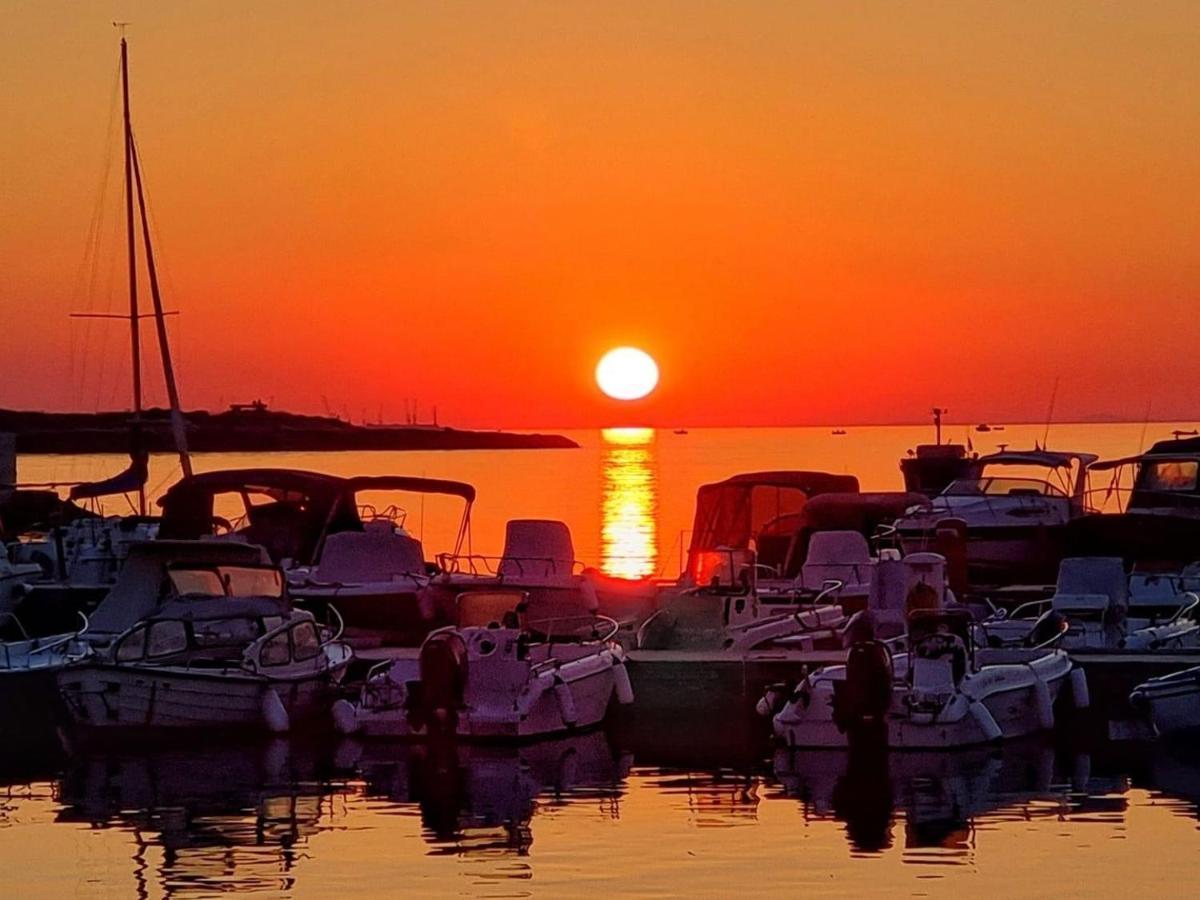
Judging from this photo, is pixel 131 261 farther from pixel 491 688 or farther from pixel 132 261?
pixel 491 688

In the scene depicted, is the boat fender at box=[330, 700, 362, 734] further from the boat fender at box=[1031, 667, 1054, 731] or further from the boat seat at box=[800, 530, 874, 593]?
the boat seat at box=[800, 530, 874, 593]

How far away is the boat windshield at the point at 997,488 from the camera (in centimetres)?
4447

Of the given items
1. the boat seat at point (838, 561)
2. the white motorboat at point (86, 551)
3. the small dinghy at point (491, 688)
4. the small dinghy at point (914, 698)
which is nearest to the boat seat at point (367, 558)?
the white motorboat at point (86, 551)

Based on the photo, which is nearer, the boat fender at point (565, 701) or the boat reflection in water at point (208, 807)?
the boat reflection in water at point (208, 807)

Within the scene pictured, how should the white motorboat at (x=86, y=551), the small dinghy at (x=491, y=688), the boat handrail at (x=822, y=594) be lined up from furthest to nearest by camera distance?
the white motorboat at (x=86, y=551) < the boat handrail at (x=822, y=594) < the small dinghy at (x=491, y=688)

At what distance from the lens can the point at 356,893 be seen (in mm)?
17516

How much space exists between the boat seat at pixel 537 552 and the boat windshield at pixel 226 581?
6.20 metres

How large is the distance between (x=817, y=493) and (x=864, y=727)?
18.9 m

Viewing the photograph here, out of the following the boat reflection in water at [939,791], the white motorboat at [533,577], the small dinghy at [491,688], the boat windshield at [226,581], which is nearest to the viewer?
the boat reflection in water at [939,791]

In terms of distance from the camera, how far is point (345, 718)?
26594 millimetres

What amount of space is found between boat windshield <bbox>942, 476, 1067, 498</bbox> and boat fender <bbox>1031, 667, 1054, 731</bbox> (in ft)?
58.7

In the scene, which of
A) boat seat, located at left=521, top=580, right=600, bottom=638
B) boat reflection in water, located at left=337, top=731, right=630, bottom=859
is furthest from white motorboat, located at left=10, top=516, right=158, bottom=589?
boat reflection in water, located at left=337, top=731, right=630, bottom=859

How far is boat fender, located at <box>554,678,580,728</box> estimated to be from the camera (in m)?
26.5

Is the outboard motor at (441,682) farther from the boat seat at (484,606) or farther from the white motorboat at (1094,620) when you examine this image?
the white motorboat at (1094,620)
